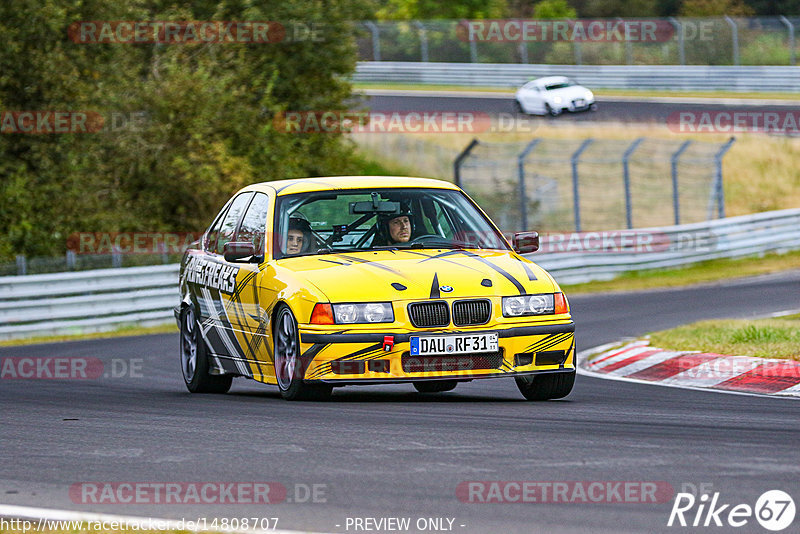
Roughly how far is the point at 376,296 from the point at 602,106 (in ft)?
119

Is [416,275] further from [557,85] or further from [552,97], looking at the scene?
[557,85]

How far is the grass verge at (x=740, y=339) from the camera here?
459 inches

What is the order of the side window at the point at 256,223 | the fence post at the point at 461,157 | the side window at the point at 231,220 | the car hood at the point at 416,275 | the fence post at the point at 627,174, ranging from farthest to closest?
the fence post at the point at 627,174 → the fence post at the point at 461,157 → the side window at the point at 231,220 → the side window at the point at 256,223 → the car hood at the point at 416,275

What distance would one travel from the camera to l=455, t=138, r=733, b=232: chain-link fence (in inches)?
1225

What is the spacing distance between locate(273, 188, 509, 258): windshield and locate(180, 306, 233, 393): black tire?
161 cm

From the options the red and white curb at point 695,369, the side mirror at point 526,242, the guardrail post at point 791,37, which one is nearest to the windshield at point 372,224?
the side mirror at point 526,242

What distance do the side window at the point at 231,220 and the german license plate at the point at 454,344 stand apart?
8.45 feet

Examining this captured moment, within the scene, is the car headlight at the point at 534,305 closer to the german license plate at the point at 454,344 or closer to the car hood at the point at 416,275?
the car hood at the point at 416,275

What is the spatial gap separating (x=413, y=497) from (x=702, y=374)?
6.10 metres

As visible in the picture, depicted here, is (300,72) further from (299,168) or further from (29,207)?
(29,207)

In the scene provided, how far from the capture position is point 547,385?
953 cm

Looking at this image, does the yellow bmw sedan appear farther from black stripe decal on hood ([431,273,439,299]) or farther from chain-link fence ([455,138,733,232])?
chain-link fence ([455,138,733,232])

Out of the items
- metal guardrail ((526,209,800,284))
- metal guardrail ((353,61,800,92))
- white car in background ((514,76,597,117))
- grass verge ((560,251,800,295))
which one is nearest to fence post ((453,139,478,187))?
metal guardrail ((526,209,800,284))

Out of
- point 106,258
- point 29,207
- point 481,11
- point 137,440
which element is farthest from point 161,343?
point 481,11
